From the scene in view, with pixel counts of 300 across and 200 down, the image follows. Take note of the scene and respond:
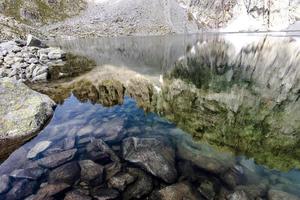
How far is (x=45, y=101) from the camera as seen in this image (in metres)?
19.1

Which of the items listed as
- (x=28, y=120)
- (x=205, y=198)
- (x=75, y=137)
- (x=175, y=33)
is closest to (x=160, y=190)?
(x=205, y=198)

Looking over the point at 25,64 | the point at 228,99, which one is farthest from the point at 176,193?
the point at 25,64

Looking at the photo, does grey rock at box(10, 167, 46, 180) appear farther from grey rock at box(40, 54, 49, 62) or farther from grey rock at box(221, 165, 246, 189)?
grey rock at box(40, 54, 49, 62)

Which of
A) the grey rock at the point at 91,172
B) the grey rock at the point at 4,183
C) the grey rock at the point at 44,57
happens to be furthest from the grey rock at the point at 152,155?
the grey rock at the point at 44,57

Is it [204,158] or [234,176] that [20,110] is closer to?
[204,158]

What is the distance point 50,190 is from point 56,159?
7.85 feet

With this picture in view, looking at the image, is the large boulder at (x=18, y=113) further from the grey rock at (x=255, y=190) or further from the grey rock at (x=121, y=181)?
the grey rock at (x=255, y=190)

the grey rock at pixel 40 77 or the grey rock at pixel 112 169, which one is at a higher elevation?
the grey rock at pixel 40 77

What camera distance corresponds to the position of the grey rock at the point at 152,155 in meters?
10.5

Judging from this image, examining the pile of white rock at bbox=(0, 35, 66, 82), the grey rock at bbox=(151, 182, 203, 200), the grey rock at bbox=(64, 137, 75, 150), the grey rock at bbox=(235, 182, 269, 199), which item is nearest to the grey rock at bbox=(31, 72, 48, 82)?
the pile of white rock at bbox=(0, 35, 66, 82)

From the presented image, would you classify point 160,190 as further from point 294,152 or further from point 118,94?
point 118,94

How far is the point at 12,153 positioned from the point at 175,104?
11395mm

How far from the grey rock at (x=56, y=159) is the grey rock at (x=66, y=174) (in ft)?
1.58

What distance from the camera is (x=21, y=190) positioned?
10023 millimetres
